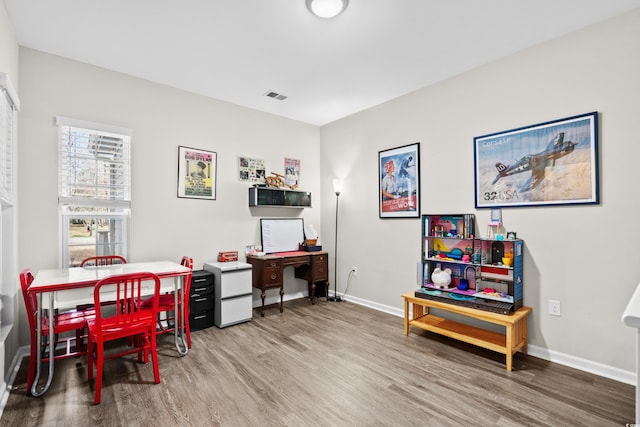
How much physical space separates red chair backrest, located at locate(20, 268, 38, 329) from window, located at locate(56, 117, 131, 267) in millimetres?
780

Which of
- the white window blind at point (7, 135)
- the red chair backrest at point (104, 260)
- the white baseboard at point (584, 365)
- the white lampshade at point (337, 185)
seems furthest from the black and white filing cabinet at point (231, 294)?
the white baseboard at point (584, 365)

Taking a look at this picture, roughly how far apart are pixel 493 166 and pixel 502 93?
2.29 ft

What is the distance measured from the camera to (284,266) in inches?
166

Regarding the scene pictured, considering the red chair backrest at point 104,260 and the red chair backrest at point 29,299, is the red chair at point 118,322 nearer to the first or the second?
the red chair backrest at point 29,299

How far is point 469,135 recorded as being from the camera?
130 inches

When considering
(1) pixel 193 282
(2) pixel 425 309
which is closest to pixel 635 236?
(2) pixel 425 309

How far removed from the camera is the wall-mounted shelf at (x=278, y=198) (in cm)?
427

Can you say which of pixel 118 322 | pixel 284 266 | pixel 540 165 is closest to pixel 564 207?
pixel 540 165

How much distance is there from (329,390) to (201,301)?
182 centimetres

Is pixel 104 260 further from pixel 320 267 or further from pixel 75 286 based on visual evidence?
pixel 320 267

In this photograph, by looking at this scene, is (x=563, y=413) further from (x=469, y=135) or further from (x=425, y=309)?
(x=469, y=135)

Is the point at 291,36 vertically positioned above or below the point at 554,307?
above

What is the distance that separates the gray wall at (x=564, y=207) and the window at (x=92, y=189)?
10.4 feet

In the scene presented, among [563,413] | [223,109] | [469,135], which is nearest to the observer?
[563,413]
